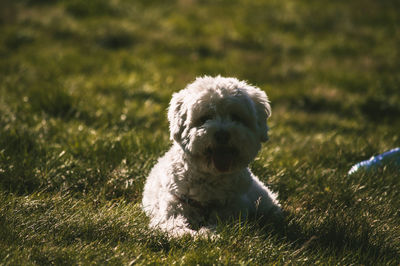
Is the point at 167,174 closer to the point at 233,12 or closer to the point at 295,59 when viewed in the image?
the point at 295,59

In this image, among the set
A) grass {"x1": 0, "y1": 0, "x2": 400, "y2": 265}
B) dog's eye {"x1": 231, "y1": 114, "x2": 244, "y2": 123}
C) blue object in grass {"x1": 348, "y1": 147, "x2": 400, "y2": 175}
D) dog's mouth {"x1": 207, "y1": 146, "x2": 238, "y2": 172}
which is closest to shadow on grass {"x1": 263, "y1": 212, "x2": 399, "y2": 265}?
grass {"x1": 0, "y1": 0, "x2": 400, "y2": 265}

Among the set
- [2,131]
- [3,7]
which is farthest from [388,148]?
[3,7]

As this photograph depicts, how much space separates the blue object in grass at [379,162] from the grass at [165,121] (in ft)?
0.61

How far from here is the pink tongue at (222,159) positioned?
390 centimetres

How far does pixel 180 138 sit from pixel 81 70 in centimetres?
545

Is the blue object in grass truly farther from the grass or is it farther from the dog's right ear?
the dog's right ear

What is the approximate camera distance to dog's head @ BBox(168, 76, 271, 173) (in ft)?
12.6

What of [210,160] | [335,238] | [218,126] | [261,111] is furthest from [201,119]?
[335,238]

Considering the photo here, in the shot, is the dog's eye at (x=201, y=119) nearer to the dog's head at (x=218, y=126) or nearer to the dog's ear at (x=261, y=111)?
the dog's head at (x=218, y=126)

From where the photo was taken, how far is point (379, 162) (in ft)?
17.8

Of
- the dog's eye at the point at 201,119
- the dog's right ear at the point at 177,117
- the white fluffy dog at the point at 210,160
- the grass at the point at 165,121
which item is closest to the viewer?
the grass at the point at 165,121

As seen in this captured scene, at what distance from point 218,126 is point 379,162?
8.60 ft

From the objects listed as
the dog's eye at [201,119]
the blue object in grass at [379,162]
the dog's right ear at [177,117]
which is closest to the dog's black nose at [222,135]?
the dog's eye at [201,119]

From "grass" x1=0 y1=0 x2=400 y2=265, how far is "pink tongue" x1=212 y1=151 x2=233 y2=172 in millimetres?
524
